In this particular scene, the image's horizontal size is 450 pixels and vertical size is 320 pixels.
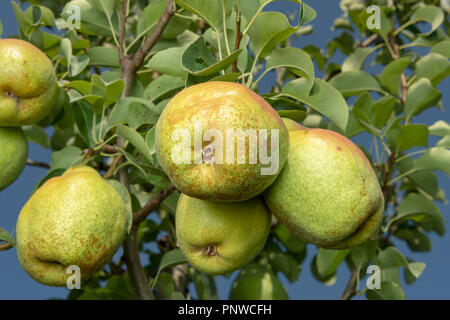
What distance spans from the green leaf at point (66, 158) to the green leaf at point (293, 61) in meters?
0.58

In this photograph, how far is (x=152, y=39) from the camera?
1448 mm

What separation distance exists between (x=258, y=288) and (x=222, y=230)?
87 centimetres

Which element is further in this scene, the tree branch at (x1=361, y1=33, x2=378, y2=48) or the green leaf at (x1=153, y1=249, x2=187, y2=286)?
the tree branch at (x1=361, y1=33, x2=378, y2=48)

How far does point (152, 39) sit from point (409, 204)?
1.10 meters

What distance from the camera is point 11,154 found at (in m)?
1.33

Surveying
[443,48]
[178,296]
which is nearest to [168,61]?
[178,296]

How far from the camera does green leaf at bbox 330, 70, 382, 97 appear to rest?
A: 1.79 metres

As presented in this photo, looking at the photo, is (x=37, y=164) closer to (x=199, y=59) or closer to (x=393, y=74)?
(x=199, y=59)

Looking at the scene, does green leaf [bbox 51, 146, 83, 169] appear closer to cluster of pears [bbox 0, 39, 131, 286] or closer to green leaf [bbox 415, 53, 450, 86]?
cluster of pears [bbox 0, 39, 131, 286]

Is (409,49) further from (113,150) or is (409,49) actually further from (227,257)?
(227,257)

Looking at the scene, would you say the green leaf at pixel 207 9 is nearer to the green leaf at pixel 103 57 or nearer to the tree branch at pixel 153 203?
the tree branch at pixel 153 203

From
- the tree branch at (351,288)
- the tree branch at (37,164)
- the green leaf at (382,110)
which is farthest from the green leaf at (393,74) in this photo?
the tree branch at (37,164)

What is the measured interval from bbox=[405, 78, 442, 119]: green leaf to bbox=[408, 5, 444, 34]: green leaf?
44 cm

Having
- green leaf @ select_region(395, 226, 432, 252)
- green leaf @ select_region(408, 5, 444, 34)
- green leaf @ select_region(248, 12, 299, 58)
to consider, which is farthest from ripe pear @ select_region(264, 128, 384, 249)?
green leaf @ select_region(395, 226, 432, 252)
